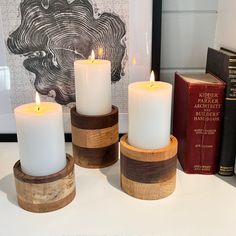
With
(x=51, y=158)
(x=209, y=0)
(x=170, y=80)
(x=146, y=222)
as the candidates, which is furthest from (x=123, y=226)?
(x=209, y=0)

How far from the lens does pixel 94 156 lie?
55cm

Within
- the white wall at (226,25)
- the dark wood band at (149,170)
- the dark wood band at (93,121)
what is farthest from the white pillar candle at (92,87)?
the white wall at (226,25)

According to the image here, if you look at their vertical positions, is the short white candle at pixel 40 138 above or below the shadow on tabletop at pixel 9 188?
above

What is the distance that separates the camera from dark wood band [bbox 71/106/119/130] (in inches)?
20.7

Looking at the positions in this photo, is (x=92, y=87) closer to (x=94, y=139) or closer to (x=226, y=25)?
(x=94, y=139)

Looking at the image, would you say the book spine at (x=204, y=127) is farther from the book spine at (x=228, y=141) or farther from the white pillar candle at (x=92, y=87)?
the white pillar candle at (x=92, y=87)

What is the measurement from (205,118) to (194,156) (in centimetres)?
7

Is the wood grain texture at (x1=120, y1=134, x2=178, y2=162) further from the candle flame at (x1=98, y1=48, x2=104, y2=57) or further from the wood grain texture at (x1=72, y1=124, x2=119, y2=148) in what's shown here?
the candle flame at (x1=98, y1=48, x2=104, y2=57)

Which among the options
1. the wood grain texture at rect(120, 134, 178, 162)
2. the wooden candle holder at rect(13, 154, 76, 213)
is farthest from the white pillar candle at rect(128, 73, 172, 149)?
the wooden candle holder at rect(13, 154, 76, 213)

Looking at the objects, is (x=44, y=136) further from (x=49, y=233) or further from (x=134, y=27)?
(x=134, y=27)

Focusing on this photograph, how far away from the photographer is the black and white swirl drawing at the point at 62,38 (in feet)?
1.93

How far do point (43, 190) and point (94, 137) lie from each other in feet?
0.46

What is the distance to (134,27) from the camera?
595 millimetres

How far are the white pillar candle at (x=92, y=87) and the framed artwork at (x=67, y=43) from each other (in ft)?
0.29
